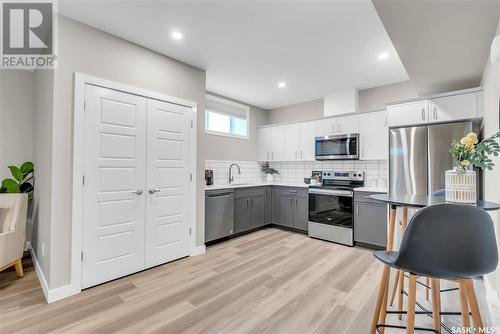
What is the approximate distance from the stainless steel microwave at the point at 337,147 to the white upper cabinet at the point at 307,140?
16cm

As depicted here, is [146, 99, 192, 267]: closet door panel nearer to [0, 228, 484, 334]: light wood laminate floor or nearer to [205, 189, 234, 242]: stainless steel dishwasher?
[0, 228, 484, 334]: light wood laminate floor

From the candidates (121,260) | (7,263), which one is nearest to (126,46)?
(121,260)

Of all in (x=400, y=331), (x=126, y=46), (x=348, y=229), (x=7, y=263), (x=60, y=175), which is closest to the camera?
(x=400, y=331)

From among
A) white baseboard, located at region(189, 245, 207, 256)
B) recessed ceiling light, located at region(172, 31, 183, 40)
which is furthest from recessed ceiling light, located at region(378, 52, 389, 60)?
white baseboard, located at region(189, 245, 207, 256)

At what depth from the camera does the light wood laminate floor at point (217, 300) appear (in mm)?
1869

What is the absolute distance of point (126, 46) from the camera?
107 inches

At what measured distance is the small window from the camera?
4609 mm

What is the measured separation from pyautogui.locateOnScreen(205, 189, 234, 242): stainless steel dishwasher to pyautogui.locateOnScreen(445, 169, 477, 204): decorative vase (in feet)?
9.72

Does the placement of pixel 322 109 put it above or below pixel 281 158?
above

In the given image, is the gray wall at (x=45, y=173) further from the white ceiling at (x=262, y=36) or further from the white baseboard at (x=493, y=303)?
the white baseboard at (x=493, y=303)

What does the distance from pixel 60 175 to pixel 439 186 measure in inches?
169

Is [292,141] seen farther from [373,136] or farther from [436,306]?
[436,306]

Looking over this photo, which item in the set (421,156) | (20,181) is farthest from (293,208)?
(20,181)

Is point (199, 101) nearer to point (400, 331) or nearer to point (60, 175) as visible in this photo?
point (60, 175)
